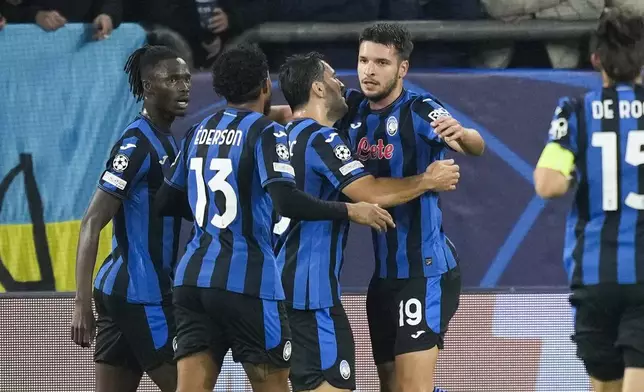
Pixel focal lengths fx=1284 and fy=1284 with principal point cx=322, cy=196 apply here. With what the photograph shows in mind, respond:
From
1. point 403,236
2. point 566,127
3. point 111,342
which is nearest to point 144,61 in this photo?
point 111,342

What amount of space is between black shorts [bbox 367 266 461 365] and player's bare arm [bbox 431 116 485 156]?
0.63 metres

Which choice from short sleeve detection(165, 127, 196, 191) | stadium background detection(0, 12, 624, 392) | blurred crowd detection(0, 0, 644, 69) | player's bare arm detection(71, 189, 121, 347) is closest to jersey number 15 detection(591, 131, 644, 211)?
short sleeve detection(165, 127, 196, 191)

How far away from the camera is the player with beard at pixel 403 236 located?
228 inches

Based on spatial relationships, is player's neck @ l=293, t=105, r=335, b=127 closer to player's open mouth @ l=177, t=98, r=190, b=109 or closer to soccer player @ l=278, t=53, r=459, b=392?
soccer player @ l=278, t=53, r=459, b=392

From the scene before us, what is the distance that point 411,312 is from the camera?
5.81 m

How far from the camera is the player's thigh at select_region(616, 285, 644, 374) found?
15.1 ft

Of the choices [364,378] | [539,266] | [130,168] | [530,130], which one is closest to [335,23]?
[530,130]

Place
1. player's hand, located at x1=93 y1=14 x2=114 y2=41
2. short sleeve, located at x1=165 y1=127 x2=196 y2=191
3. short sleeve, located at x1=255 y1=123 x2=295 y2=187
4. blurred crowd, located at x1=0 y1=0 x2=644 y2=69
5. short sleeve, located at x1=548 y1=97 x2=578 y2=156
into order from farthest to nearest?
blurred crowd, located at x1=0 y1=0 x2=644 y2=69 < player's hand, located at x1=93 y1=14 x2=114 y2=41 < short sleeve, located at x1=165 y1=127 x2=196 y2=191 < short sleeve, located at x1=255 y1=123 x2=295 y2=187 < short sleeve, located at x1=548 y1=97 x2=578 y2=156

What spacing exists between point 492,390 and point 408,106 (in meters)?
2.11

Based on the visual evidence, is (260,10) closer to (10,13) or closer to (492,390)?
(10,13)

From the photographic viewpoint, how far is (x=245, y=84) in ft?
17.5

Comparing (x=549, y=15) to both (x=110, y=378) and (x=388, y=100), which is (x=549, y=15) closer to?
(x=388, y=100)

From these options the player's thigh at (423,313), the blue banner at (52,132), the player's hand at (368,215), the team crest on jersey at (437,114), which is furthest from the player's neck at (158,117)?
the blue banner at (52,132)

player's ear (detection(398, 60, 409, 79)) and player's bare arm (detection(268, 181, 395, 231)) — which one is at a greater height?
player's ear (detection(398, 60, 409, 79))
